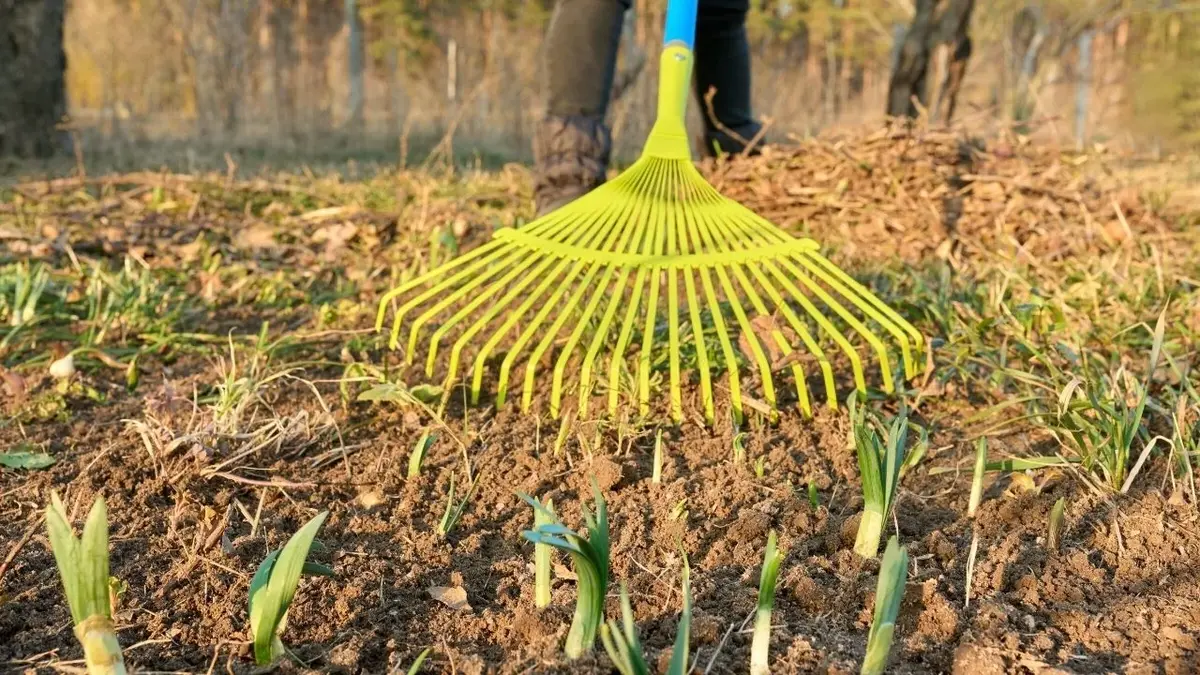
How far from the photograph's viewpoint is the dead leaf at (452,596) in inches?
41.1

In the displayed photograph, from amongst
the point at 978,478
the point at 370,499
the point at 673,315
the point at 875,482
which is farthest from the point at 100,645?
the point at 978,478

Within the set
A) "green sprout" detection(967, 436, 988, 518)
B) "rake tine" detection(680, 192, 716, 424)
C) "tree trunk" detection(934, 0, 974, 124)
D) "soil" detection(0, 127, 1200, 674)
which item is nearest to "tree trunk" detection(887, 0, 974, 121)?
"tree trunk" detection(934, 0, 974, 124)

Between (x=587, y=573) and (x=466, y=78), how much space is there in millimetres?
10511

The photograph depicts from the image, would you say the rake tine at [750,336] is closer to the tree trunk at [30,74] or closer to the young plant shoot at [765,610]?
the young plant shoot at [765,610]

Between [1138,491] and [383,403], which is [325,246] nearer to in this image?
[383,403]

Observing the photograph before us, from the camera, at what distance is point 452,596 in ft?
3.47

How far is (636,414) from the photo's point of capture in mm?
1538

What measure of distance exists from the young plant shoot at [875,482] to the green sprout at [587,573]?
368 mm

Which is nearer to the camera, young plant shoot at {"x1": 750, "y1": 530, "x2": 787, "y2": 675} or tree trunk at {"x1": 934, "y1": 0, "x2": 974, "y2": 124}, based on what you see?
young plant shoot at {"x1": 750, "y1": 530, "x2": 787, "y2": 675}

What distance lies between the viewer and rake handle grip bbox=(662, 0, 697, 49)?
1976mm

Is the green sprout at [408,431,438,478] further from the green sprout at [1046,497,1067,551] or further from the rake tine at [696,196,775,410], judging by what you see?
the green sprout at [1046,497,1067,551]

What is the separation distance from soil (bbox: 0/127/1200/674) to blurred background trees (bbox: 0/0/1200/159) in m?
1.54

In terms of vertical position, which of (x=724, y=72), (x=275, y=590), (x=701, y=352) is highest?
(x=724, y=72)

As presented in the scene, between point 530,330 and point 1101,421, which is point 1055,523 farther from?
point 530,330
